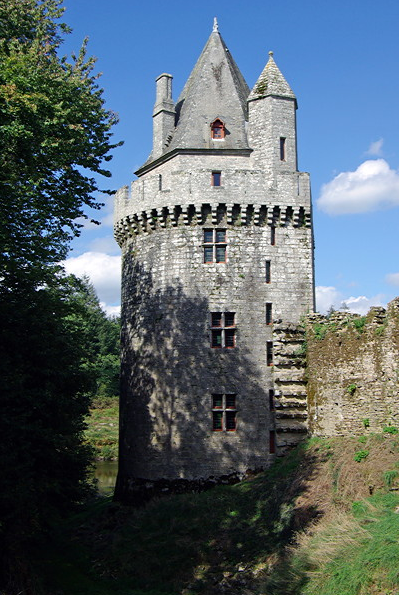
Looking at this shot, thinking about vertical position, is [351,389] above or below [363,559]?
above

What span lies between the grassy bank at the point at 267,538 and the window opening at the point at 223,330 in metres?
5.01

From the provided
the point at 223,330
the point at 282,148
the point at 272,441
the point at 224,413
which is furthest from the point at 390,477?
the point at 282,148

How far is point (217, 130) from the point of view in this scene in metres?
26.8

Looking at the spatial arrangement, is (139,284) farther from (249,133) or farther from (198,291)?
(249,133)

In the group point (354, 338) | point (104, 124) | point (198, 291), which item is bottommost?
point (354, 338)

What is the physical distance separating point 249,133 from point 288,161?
7.33ft

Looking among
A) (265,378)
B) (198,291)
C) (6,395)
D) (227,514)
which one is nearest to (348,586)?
(227,514)

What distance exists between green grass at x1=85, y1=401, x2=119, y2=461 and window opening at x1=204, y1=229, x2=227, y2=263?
21956 millimetres

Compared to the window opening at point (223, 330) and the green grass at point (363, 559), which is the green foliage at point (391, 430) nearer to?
A: the green grass at point (363, 559)

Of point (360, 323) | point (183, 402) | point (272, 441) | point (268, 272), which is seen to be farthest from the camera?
point (268, 272)

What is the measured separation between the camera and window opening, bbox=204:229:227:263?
24734 mm

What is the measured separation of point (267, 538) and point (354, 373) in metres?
6.07

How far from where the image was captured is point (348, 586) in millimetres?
12727

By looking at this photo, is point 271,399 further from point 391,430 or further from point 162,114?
point 162,114
